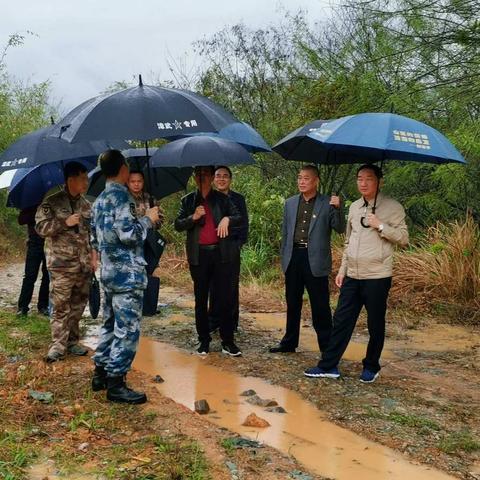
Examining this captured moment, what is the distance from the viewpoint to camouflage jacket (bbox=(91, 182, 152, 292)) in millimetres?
4125

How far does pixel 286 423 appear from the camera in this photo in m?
4.18

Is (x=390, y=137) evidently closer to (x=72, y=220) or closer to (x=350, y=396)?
(x=350, y=396)

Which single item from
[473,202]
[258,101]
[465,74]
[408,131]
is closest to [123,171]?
[408,131]

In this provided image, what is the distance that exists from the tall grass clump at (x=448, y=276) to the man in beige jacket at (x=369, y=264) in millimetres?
3129

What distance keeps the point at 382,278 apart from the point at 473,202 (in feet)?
18.4

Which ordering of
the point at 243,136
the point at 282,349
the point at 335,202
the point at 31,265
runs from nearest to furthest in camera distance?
the point at 335,202, the point at 282,349, the point at 243,136, the point at 31,265

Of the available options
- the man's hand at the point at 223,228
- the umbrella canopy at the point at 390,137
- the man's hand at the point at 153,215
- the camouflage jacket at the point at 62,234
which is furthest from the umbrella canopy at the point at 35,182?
the umbrella canopy at the point at 390,137

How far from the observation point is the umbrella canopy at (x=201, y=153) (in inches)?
221

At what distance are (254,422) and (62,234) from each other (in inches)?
93.9

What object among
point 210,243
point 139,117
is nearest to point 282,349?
point 210,243

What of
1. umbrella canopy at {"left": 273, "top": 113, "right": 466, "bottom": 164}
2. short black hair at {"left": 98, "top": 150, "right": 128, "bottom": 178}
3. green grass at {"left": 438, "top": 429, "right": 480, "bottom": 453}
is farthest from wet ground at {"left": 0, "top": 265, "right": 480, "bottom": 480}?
umbrella canopy at {"left": 273, "top": 113, "right": 466, "bottom": 164}

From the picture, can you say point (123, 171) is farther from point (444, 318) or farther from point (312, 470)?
point (444, 318)

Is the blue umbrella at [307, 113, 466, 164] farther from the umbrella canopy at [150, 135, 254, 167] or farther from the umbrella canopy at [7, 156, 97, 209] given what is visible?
the umbrella canopy at [7, 156, 97, 209]

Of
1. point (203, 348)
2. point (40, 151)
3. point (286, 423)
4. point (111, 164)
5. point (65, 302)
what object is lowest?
point (286, 423)
